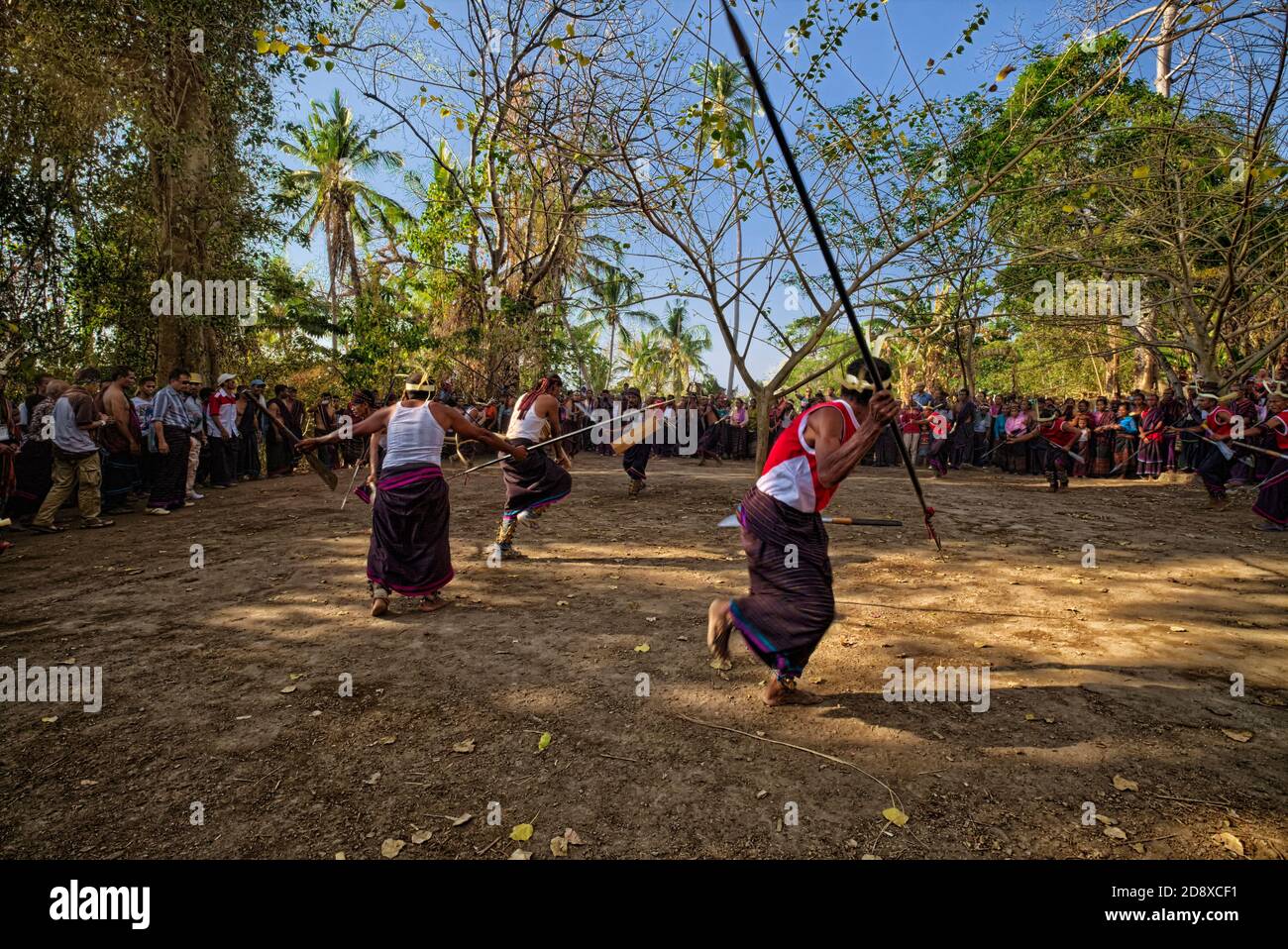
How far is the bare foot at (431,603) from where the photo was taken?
5.80 meters

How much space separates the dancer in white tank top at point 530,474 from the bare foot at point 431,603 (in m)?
1.41

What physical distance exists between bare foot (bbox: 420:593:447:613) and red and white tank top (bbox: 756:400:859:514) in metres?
3.25

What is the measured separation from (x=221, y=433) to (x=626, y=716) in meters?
12.2

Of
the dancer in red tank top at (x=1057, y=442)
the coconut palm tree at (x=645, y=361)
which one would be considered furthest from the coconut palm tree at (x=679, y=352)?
the dancer in red tank top at (x=1057, y=442)

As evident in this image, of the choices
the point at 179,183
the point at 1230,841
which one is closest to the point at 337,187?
the point at 179,183

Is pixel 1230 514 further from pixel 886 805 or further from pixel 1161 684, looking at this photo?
pixel 886 805

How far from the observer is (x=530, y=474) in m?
7.66

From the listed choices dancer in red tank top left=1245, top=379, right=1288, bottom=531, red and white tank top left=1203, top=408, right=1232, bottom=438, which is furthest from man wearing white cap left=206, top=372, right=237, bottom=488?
red and white tank top left=1203, top=408, right=1232, bottom=438

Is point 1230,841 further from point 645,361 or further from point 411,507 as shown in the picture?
point 645,361

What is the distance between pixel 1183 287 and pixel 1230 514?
3973 millimetres

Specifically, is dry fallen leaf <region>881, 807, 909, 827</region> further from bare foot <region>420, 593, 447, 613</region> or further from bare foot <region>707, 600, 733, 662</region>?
bare foot <region>420, 593, 447, 613</region>

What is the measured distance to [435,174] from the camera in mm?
18062

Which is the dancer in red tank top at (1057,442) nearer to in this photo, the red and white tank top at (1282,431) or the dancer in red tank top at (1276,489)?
the dancer in red tank top at (1276,489)

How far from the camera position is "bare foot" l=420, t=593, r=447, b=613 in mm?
5804
